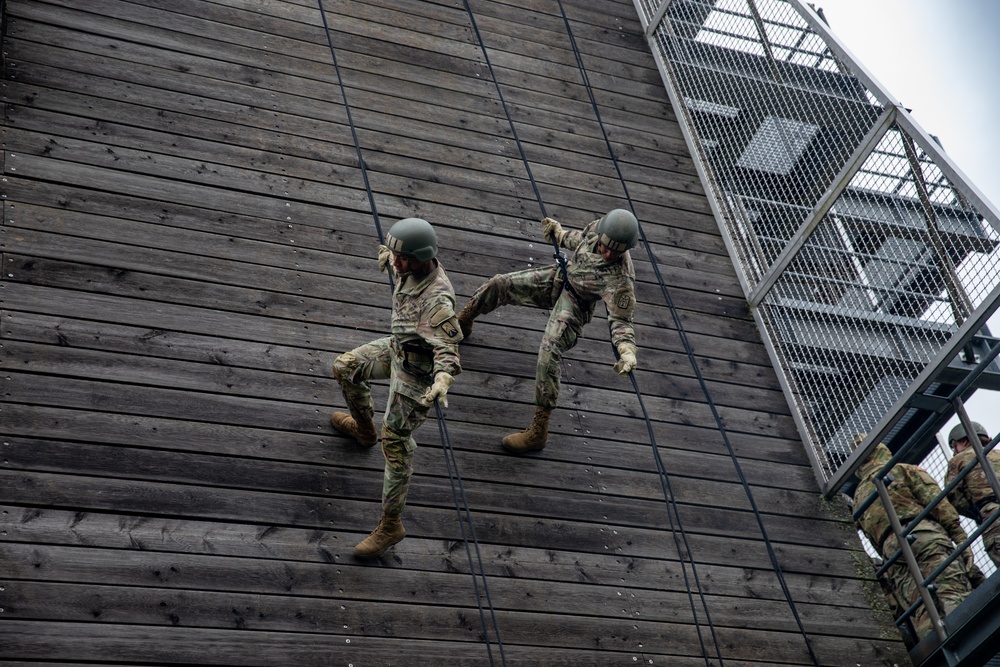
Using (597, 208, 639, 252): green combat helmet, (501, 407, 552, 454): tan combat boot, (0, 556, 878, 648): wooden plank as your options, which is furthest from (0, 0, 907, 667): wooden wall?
(597, 208, 639, 252): green combat helmet

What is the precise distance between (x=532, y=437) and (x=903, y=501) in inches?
102

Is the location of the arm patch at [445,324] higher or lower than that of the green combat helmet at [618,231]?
lower

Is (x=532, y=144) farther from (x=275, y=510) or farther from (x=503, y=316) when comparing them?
(x=275, y=510)

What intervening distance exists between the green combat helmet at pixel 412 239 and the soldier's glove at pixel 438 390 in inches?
27.0

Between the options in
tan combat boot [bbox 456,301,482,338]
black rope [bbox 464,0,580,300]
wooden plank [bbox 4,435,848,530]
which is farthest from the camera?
tan combat boot [bbox 456,301,482,338]

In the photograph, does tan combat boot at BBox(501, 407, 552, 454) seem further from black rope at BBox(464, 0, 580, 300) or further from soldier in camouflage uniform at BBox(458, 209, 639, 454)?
black rope at BBox(464, 0, 580, 300)

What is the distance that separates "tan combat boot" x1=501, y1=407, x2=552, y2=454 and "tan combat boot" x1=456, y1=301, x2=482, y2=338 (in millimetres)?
747

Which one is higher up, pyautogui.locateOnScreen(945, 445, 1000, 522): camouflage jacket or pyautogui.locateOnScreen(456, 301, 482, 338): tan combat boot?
pyautogui.locateOnScreen(945, 445, 1000, 522): camouflage jacket

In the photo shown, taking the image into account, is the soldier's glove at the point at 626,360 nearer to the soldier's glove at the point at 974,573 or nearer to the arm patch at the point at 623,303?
the arm patch at the point at 623,303

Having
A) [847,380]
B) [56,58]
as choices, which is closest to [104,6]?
[56,58]

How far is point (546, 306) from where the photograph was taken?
674cm

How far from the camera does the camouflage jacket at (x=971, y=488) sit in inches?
277

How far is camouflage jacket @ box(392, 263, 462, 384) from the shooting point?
561 cm

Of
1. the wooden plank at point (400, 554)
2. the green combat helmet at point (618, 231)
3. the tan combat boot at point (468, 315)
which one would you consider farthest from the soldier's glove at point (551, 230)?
the wooden plank at point (400, 554)
